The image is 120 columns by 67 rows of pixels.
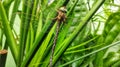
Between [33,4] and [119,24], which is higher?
[33,4]

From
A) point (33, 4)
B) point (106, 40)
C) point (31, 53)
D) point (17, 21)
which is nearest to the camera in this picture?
point (31, 53)

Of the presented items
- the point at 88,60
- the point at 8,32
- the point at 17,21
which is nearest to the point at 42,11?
the point at 8,32

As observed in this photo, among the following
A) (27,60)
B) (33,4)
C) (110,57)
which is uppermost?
(33,4)

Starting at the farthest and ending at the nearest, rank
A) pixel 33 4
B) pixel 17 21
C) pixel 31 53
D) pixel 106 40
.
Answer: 1. pixel 17 21
2. pixel 106 40
3. pixel 33 4
4. pixel 31 53

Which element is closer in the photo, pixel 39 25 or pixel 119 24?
pixel 39 25

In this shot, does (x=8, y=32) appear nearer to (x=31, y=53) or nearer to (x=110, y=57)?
(x=31, y=53)

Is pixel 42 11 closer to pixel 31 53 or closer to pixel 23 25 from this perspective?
pixel 23 25

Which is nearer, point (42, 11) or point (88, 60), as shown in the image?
point (42, 11)

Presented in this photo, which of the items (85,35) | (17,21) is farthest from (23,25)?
(17,21)

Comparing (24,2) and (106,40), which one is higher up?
(24,2)
